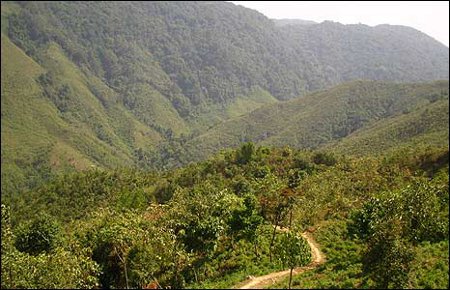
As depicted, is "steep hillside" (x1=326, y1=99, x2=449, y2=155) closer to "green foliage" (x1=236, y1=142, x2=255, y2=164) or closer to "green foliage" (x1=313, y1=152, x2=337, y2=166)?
"green foliage" (x1=313, y1=152, x2=337, y2=166)

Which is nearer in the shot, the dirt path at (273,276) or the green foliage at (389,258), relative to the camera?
the green foliage at (389,258)

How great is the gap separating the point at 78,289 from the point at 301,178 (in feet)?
213

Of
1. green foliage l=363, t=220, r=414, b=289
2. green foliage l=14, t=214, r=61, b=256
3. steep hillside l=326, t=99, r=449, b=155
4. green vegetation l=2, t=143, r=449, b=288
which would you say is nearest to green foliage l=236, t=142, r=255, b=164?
green vegetation l=2, t=143, r=449, b=288

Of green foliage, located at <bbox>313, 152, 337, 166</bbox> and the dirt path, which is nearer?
the dirt path

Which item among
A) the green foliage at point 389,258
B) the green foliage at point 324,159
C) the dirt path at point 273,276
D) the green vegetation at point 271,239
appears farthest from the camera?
the green foliage at point 324,159

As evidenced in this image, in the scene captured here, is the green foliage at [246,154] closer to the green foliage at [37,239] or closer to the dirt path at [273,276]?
the green foliage at [37,239]

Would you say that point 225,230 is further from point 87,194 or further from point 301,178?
point 87,194

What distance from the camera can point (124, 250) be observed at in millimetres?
45156

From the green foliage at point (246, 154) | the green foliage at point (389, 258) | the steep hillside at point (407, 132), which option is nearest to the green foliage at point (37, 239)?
the green foliage at point (389, 258)

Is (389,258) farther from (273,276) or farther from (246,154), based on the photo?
(246,154)

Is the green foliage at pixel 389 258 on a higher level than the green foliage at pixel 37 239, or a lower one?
higher

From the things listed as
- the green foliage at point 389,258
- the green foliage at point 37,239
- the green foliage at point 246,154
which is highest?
the green foliage at point 389,258

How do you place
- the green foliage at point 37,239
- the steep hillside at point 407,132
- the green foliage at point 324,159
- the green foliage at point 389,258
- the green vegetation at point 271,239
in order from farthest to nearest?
the steep hillside at point 407,132
the green foliage at point 324,159
the green foliage at point 37,239
the green vegetation at point 271,239
the green foliage at point 389,258

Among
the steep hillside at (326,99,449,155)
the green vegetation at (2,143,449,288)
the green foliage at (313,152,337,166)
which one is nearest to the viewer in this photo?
the green vegetation at (2,143,449,288)
